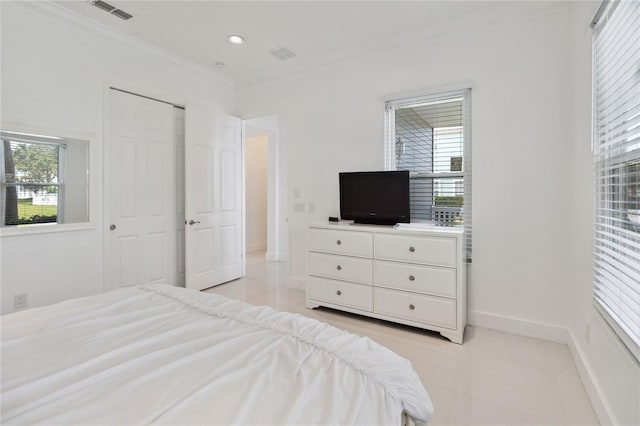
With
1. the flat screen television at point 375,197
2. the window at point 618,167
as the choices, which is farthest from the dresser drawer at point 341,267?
the window at point 618,167

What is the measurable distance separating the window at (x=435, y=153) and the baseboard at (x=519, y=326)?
1.87 feet

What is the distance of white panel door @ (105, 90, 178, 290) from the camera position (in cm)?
329

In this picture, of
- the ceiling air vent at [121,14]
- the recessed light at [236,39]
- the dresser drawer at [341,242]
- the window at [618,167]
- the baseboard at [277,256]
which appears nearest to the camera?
the window at [618,167]

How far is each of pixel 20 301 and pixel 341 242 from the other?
9.31ft

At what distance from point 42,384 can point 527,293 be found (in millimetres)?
3267

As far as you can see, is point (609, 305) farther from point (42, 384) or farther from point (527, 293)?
point (42, 384)

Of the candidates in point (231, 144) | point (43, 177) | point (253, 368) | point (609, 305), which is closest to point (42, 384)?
point (253, 368)

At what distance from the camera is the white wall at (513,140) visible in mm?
2656

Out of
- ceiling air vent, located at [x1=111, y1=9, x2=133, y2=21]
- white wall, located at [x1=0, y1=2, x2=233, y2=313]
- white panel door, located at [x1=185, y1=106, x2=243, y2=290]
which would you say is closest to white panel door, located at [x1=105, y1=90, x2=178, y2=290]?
white wall, located at [x1=0, y1=2, x2=233, y2=313]

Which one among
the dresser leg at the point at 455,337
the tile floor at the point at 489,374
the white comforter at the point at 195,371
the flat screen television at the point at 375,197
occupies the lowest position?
the tile floor at the point at 489,374

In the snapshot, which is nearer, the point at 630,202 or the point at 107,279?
the point at 630,202

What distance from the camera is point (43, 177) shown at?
9.18 ft

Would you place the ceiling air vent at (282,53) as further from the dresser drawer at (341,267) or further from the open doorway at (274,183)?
the dresser drawer at (341,267)

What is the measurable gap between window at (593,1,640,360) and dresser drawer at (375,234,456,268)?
0.94 m
